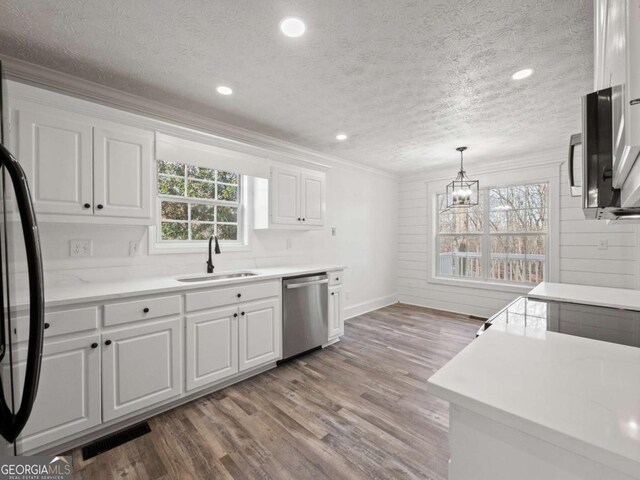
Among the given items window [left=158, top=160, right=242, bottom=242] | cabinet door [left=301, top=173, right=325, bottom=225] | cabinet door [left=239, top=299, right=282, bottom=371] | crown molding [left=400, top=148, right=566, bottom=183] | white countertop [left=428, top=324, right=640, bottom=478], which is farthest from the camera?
crown molding [left=400, top=148, right=566, bottom=183]

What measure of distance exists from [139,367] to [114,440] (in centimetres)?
44

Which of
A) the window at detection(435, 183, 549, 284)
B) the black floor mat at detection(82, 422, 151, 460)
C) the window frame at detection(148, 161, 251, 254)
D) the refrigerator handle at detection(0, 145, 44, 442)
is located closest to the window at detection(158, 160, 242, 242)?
the window frame at detection(148, 161, 251, 254)

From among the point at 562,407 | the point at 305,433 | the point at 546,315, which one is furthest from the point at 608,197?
the point at 305,433

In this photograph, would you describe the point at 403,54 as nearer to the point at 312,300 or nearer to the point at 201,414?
the point at 312,300

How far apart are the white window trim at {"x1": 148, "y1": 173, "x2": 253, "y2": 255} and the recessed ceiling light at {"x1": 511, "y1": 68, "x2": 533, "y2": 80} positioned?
8.67ft

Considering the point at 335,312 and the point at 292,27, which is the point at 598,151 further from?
the point at 335,312

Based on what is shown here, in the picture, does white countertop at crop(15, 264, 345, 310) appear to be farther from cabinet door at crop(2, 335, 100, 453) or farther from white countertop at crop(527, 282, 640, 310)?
white countertop at crop(527, 282, 640, 310)

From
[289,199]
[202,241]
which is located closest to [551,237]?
[289,199]

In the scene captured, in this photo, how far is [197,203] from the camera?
300 centimetres

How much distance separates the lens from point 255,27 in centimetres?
167

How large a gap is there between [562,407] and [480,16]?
6.19 feet

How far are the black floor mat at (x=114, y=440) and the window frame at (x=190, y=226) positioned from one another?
136 centimetres

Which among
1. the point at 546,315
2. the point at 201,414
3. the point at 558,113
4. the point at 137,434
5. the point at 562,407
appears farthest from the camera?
the point at 558,113

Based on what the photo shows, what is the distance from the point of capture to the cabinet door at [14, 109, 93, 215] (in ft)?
5.89
